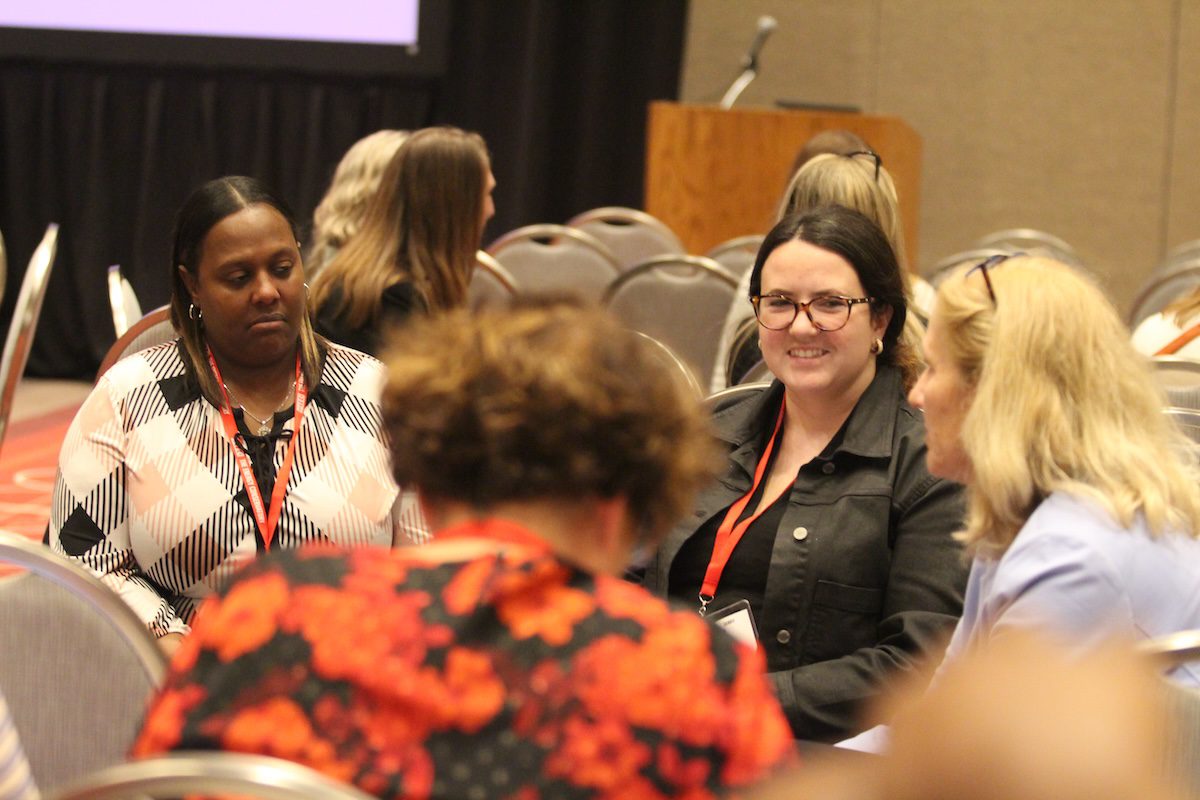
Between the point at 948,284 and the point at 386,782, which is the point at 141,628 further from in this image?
the point at 948,284

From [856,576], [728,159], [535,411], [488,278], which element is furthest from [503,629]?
[728,159]

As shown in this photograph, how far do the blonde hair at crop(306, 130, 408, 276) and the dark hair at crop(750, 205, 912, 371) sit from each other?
1754mm

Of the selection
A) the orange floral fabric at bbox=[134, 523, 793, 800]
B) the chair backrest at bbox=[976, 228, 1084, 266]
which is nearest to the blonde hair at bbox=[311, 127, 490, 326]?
the orange floral fabric at bbox=[134, 523, 793, 800]

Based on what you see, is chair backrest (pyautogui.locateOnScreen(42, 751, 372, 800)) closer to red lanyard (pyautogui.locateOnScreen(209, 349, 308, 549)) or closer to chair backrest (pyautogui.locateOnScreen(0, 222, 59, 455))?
red lanyard (pyautogui.locateOnScreen(209, 349, 308, 549))

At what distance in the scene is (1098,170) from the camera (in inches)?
341

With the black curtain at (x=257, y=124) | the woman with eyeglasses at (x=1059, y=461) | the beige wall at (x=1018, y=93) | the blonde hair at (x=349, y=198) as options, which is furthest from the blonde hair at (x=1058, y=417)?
the beige wall at (x=1018, y=93)

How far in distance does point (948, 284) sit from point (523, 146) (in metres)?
6.56

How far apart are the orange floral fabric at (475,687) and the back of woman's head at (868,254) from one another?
4.40 feet

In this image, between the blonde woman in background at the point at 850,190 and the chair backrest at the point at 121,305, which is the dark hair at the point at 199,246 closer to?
the chair backrest at the point at 121,305

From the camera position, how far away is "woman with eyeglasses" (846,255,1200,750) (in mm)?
1580

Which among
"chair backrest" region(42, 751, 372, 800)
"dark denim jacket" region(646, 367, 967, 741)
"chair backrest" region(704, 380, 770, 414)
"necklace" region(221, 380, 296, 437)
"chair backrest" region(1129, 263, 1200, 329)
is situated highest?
"chair backrest" region(1129, 263, 1200, 329)

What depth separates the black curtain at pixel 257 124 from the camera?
801 cm

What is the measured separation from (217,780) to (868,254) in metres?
1.61

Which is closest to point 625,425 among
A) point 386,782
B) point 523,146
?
point 386,782
